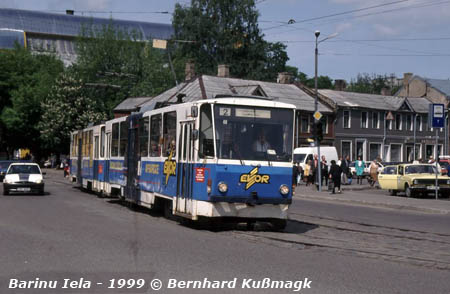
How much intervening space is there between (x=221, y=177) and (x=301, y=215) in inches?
268

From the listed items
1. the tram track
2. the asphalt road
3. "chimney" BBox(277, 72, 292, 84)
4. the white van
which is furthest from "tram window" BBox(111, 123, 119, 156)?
"chimney" BBox(277, 72, 292, 84)

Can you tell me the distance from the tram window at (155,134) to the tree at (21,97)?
55.8 m

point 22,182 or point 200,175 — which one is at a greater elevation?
point 200,175

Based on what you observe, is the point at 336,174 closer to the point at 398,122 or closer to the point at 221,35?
the point at 398,122

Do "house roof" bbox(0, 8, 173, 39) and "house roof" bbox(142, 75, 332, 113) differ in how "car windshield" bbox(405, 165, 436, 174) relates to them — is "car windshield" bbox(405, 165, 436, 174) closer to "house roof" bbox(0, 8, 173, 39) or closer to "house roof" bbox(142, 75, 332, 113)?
"house roof" bbox(142, 75, 332, 113)

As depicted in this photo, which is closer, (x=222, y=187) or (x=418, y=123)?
(x=222, y=187)

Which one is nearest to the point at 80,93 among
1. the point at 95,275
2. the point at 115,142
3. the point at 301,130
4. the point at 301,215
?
the point at 301,130

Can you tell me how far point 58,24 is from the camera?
129500 mm

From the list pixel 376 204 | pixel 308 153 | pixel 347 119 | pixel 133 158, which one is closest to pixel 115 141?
pixel 133 158

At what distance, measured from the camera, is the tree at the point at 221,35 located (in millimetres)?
80188

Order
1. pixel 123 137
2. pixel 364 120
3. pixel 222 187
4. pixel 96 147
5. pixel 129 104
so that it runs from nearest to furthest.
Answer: pixel 222 187 → pixel 123 137 → pixel 96 147 → pixel 364 120 → pixel 129 104

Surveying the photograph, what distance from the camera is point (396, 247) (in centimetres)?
1352

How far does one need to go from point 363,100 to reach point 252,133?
60835 mm

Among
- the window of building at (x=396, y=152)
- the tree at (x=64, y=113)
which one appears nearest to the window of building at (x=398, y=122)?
the window of building at (x=396, y=152)
